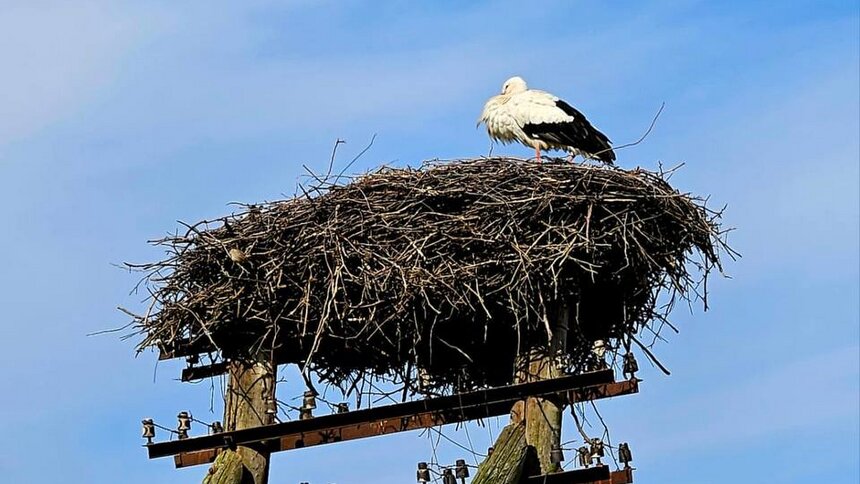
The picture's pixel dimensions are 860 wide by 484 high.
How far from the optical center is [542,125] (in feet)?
32.9

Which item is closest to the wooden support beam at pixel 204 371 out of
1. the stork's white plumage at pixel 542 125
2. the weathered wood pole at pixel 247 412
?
→ the weathered wood pole at pixel 247 412

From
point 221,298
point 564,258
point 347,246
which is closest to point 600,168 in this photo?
point 564,258

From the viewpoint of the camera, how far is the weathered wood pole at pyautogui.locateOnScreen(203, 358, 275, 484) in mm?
6383

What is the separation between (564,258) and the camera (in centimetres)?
659

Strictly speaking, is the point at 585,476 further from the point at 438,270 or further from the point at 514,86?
the point at 514,86

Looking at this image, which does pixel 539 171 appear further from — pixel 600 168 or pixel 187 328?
pixel 187 328

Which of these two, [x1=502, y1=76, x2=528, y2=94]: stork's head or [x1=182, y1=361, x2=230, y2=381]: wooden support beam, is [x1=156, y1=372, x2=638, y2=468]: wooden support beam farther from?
[x1=502, y1=76, x2=528, y2=94]: stork's head

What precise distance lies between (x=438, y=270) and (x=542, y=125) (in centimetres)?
348

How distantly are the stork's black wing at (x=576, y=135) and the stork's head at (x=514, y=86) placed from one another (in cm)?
81

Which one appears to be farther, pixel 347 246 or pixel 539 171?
pixel 539 171

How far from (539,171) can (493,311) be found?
97cm

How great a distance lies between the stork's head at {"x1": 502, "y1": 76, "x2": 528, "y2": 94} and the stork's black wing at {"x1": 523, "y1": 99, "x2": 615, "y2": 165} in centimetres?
81

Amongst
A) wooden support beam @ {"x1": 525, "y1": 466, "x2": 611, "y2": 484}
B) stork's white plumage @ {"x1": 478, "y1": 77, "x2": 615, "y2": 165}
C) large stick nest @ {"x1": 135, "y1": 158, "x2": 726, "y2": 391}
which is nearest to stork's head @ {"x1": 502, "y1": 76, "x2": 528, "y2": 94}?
stork's white plumage @ {"x1": 478, "y1": 77, "x2": 615, "y2": 165}

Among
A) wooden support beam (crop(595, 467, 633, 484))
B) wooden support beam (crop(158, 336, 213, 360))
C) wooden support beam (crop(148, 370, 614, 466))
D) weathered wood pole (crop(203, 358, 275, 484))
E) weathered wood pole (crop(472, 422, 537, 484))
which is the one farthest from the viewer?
wooden support beam (crop(158, 336, 213, 360))
